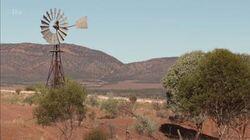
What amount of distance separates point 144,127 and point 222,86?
50.1 feet

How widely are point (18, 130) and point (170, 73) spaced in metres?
18.1

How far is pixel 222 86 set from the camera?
28.3 m

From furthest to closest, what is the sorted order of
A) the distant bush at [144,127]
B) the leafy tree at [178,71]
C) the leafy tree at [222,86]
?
the leafy tree at [178,71] → the distant bush at [144,127] → the leafy tree at [222,86]

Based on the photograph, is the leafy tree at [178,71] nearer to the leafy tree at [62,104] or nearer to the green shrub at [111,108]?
the green shrub at [111,108]

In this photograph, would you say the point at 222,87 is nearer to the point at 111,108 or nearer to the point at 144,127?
the point at 144,127

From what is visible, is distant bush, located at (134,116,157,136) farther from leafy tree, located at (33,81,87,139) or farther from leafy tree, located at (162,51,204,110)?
leafy tree, located at (33,81,87,139)

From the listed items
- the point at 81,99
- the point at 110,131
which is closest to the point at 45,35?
the point at 110,131

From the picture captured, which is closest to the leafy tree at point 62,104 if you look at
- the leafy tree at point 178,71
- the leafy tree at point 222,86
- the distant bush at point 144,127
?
the leafy tree at point 222,86

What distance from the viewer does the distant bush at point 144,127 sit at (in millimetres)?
42312

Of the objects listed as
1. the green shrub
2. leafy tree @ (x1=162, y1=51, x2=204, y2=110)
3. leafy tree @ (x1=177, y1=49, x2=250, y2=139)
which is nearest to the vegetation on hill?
leafy tree @ (x1=177, y1=49, x2=250, y2=139)

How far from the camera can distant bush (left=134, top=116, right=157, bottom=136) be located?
139ft

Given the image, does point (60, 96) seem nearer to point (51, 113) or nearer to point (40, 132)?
point (51, 113)

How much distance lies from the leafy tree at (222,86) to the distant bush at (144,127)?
13051 millimetres

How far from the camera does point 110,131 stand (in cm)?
3972
